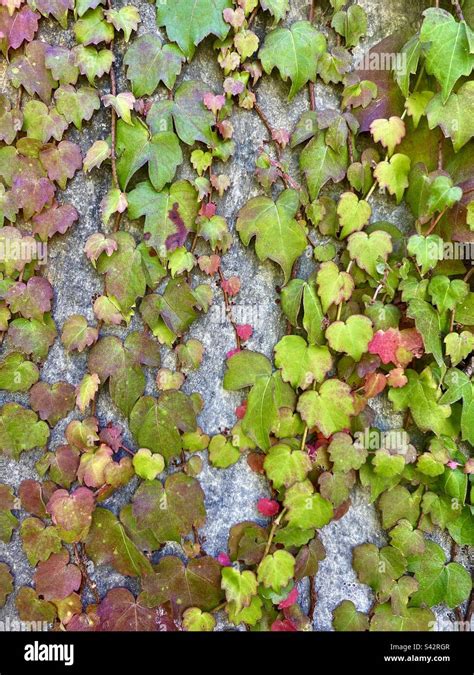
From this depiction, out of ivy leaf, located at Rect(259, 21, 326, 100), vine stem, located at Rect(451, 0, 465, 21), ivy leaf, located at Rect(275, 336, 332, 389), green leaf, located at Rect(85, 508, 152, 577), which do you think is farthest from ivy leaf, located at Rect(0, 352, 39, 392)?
vine stem, located at Rect(451, 0, 465, 21)

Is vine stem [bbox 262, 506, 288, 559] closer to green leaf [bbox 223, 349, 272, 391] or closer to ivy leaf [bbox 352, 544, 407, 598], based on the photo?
ivy leaf [bbox 352, 544, 407, 598]

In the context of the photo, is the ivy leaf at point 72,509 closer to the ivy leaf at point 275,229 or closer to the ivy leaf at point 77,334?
the ivy leaf at point 77,334

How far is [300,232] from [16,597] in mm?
1611

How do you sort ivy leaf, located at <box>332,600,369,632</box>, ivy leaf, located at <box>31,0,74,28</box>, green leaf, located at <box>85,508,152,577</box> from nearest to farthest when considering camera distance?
ivy leaf, located at <box>31,0,74,28</box>, green leaf, located at <box>85,508,152,577</box>, ivy leaf, located at <box>332,600,369,632</box>

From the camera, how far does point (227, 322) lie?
195 cm

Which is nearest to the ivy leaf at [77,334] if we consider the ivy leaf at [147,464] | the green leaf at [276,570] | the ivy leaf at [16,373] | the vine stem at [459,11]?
the ivy leaf at [16,373]

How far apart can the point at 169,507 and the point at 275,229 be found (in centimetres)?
100

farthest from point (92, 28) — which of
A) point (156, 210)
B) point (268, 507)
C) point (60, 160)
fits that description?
point (268, 507)

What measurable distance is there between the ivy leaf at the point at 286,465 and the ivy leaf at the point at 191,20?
1.37 m

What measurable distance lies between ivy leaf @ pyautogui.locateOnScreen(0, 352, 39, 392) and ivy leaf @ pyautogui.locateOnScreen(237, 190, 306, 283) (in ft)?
2.82

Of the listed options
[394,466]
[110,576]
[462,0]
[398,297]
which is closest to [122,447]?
[110,576]

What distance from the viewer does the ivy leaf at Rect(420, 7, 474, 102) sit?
5.54 feet
